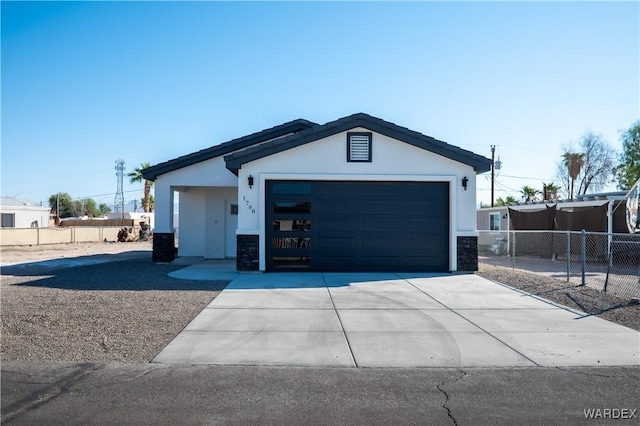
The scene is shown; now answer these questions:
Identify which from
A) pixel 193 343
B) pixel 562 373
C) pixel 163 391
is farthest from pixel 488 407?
pixel 193 343

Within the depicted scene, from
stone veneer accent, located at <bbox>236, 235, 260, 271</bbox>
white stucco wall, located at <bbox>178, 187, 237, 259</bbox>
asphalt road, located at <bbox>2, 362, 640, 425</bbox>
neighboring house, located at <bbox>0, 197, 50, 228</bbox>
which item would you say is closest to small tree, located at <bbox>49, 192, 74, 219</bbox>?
neighboring house, located at <bbox>0, 197, 50, 228</bbox>

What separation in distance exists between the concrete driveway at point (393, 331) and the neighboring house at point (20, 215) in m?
37.0

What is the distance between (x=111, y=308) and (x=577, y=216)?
67.3 feet

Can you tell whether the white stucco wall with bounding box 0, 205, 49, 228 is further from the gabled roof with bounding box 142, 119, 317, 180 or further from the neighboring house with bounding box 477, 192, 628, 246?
the neighboring house with bounding box 477, 192, 628, 246

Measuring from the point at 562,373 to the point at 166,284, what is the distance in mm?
9277

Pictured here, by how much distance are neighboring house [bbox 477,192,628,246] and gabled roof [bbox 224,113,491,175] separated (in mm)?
5403

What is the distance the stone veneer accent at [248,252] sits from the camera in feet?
47.6

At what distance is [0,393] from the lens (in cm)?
510

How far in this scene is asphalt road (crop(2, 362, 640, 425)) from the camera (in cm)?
461

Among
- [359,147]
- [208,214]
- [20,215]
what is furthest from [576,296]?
[20,215]

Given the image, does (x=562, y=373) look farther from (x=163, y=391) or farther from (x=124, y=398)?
(x=124, y=398)

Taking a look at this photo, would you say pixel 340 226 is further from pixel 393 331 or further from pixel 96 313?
pixel 96 313

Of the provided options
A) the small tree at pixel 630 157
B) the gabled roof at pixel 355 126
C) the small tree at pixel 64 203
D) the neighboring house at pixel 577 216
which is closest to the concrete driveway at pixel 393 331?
the gabled roof at pixel 355 126

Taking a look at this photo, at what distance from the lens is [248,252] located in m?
14.5
